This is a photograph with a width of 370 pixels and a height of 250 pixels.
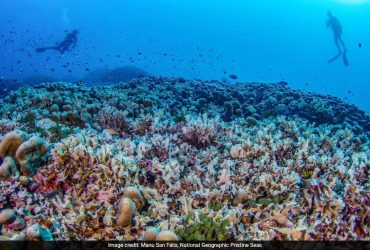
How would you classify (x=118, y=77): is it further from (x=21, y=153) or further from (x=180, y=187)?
(x=180, y=187)

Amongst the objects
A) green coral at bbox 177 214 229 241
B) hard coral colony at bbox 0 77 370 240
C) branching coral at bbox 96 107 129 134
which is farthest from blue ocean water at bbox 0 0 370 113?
green coral at bbox 177 214 229 241

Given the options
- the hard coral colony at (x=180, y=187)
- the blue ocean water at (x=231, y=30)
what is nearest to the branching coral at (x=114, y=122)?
the hard coral colony at (x=180, y=187)

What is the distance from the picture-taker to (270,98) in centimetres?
1229

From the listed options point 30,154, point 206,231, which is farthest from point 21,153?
point 206,231

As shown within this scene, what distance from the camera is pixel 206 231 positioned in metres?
3.37

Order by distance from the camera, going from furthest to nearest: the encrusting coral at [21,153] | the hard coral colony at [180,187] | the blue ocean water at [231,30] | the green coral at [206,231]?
the blue ocean water at [231,30] → the encrusting coral at [21,153] → the hard coral colony at [180,187] → the green coral at [206,231]

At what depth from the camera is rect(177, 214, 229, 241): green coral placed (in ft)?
10.8

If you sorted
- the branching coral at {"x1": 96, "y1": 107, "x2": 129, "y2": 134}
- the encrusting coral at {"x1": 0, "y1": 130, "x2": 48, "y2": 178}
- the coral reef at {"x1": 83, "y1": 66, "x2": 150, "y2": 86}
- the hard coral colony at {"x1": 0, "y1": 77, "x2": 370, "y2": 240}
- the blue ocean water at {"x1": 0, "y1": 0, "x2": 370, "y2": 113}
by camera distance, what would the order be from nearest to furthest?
1. the hard coral colony at {"x1": 0, "y1": 77, "x2": 370, "y2": 240}
2. the encrusting coral at {"x1": 0, "y1": 130, "x2": 48, "y2": 178}
3. the branching coral at {"x1": 96, "y1": 107, "x2": 129, "y2": 134}
4. the coral reef at {"x1": 83, "y1": 66, "x2": 150, "y2": 86}
5. the blue ocean water at {"x1": 0, "y1": 0, "x2": 370, "y2": 113}

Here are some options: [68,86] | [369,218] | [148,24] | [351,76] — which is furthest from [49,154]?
[351,76]

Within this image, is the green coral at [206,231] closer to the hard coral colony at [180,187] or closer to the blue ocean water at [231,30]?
the hard coral colony at [180,187]

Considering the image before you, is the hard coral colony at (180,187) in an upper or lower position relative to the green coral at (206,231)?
upper

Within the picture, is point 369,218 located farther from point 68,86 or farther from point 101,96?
point 68,86

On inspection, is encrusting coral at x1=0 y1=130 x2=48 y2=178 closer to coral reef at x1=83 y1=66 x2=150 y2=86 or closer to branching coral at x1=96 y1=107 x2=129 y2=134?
branching coral at x1=96 y1=107 x2=129 y2=134

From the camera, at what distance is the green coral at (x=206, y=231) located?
3.29m
